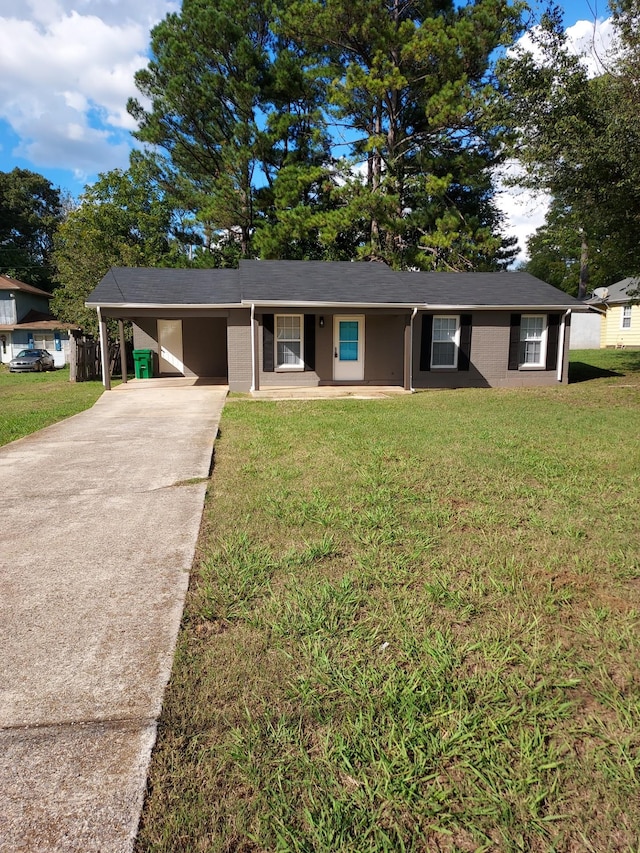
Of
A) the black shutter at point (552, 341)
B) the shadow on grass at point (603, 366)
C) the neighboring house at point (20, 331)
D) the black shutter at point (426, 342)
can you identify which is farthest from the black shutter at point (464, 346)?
the neighboring house at point (20, 331)

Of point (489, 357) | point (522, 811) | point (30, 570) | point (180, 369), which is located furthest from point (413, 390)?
point (522, 811)

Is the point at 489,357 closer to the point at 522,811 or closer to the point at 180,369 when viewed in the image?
the point at 180,369

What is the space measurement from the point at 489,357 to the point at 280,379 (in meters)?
5.95

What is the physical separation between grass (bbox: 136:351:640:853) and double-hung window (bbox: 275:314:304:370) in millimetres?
9385

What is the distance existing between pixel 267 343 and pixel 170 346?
5.02 metres

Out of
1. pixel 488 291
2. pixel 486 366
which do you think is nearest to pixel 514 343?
pixel 486 366

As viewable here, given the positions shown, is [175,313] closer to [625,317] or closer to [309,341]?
[309,341]

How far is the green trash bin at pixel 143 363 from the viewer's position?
16.2 m

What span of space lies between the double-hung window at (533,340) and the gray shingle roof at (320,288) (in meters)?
0.59

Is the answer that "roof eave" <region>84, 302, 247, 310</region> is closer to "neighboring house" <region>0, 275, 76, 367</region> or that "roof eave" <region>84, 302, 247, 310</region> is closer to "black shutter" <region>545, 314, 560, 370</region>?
"black shutter" <region>545, 314, 560, 370</region>

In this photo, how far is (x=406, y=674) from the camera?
2.17 meters

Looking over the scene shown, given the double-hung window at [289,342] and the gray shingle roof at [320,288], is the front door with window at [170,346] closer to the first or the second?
the gray shingle roof at [320,288]

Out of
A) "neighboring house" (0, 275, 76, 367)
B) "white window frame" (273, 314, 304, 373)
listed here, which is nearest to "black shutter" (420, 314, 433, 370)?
"white window frame" (273, 314, 304, 373)

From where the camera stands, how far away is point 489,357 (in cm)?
1453
